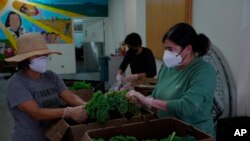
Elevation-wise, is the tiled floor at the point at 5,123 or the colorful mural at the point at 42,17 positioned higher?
the colorful mural at the point at 42,17

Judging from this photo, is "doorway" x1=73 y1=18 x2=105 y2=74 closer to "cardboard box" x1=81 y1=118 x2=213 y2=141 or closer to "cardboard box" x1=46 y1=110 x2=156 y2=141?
"cardboard box" x1=46 y1=110 x2=156 y2=141

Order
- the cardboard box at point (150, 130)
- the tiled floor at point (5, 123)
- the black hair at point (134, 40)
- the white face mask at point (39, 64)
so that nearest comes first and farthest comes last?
the cardboard box at point (150, 130), the white face mask at point (39, 64), the black hair at point (134, 40), the tiled floor at point (5, 123)

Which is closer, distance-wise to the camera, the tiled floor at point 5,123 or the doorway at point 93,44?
the tiled floor at point 5,123

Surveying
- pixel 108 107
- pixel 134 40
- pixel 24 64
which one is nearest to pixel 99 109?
pixel 108 107

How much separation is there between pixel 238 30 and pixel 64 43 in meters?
7.37

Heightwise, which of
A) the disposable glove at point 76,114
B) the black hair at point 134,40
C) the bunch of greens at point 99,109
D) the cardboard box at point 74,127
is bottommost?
the cardboard box at point 74,127

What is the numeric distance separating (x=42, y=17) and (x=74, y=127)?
27.4 ft

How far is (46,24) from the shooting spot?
29.8 feet

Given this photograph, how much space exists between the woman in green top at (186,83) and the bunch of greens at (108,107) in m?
0.06

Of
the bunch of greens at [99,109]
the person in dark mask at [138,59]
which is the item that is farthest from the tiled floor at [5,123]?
the bunch of greens at [99,109]

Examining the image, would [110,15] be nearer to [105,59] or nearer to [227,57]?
[105,59]

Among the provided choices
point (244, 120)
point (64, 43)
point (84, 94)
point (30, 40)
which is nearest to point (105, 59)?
point (64, 43)

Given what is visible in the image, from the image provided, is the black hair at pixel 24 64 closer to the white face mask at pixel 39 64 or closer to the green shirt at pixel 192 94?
the white face mask at pixel 39 64

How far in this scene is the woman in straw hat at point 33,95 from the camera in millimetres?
1577
